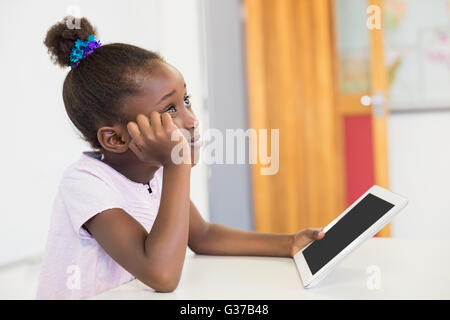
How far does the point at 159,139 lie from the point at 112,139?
15cm

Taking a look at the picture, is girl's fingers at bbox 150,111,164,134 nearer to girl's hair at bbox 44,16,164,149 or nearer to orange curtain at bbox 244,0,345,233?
girl's hair at bbox 44,16,164,149

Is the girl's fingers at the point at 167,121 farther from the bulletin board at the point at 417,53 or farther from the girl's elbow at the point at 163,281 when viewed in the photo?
the bulletin board at the point at 417,53

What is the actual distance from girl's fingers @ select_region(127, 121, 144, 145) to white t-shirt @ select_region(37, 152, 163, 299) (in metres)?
0.09

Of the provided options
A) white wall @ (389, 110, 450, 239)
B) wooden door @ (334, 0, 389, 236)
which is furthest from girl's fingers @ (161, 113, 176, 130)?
white wall @ (389, 110, 450, 239)

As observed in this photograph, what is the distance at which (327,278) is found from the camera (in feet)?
2.28

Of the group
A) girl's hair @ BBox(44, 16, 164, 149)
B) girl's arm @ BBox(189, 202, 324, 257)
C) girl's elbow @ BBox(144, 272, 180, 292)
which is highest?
girl's hair @ BBox(44, 16, 164, 149)

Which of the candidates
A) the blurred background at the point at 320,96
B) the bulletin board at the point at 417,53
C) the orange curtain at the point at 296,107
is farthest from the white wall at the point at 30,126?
the bulletin board at the point at 417,53

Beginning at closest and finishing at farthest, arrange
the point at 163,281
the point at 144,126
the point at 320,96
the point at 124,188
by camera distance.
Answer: the point at 163,281, the point at 144,126, the point at 124,188, the point at 320,96

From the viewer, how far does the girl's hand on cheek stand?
2.42ft

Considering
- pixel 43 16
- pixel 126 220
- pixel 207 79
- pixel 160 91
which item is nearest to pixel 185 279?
pixel 126 220

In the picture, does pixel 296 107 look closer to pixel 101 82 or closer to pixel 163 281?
pixel 101 82

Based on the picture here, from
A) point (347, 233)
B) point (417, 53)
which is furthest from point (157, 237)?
point (417, 53)

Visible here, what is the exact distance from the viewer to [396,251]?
33.1 inches

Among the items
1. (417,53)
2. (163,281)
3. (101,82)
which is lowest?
(163,281)
